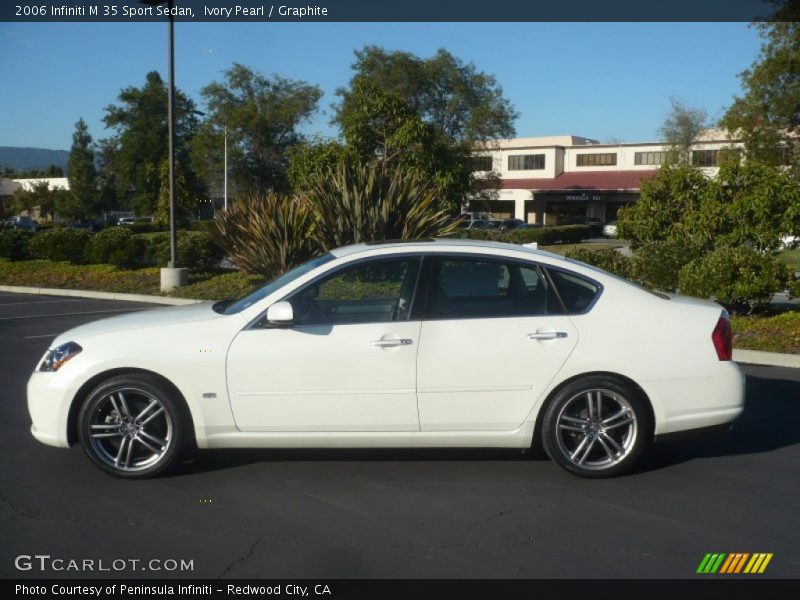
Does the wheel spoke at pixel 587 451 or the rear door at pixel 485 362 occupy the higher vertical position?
the rear door at pixel 485 362

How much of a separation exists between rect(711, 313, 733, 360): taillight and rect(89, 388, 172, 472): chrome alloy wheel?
366cm

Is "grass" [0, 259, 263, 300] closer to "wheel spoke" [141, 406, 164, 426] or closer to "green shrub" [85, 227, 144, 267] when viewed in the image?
"green shrub" [85, 227, 144, 267]

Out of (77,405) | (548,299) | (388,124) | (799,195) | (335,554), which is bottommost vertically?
(335,554)

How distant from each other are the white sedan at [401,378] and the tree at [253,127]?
178 ft

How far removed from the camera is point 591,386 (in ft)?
18.8

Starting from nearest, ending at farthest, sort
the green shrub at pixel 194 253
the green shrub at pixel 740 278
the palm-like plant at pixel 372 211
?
the green shrub at pixel 740 278 < the palm-like plant at pixel 372 211 < the green shrub at pixel 194 253

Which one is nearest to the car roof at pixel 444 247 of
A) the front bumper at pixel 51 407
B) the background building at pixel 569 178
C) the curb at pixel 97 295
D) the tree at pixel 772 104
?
the front bumper at pixel 51 407

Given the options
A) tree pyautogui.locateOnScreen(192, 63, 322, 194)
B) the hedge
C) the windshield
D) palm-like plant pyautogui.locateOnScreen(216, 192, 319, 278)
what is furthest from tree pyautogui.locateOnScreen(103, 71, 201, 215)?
the windshield

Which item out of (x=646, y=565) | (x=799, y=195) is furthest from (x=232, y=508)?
(x=799, y=195)

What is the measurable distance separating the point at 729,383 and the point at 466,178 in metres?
29.5

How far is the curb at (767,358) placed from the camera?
10.3 metres

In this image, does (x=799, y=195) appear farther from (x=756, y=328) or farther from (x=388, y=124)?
(x=388, y=124)

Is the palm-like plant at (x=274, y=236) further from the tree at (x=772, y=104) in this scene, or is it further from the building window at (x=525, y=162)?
the building window at (x=525, y=162)

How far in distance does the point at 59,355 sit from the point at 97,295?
45.7 ft
